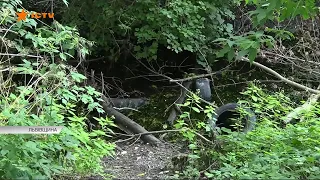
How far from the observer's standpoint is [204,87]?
5012 mm

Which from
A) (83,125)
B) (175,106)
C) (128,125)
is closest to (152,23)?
(175,106)

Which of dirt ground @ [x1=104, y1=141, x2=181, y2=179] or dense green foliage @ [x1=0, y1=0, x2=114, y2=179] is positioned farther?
dirt ground @ [x1=104, y1=141, x2=181, y2=179]

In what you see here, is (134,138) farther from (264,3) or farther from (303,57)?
(303,57)

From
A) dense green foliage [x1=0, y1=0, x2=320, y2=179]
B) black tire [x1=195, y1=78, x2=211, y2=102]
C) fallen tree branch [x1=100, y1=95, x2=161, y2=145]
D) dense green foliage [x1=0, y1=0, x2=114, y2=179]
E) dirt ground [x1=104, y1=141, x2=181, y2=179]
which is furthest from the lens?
black tire [x1=195, y1=78, x2=211, y2=102]

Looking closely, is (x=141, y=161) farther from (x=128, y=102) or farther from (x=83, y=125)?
(x=128, y=102)

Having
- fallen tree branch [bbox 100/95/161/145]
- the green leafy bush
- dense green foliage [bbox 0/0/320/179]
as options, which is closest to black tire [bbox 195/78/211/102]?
dense green foliage [bbox 0/0/320/179]

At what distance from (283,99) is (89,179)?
1.98m

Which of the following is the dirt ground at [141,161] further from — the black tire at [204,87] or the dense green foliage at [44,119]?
the black tire at [204,87]

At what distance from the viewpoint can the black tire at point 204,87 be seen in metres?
4.96

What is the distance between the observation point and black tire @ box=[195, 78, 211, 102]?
4965 millimetres

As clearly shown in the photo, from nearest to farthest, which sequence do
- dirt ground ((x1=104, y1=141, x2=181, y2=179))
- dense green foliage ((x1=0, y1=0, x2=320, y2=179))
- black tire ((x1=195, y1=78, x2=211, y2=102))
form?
1. dense green foliage ((x1=0, y1=0, x2=320, y2=179))
2. dirt ground ((x1=104, y1=141, x2=181, y2=179))
3. black tire ((x1=195, y1=78, x2=211, y2=102))

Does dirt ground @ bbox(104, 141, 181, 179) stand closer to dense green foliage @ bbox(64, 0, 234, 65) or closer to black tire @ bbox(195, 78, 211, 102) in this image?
black tire @ bbox(195, 78, 211, 102)

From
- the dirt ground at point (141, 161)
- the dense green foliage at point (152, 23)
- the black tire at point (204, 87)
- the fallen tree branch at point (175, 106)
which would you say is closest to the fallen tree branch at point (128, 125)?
the dirt ground at point (141, 161)

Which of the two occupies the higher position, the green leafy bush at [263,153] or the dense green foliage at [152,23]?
the dense green foliage at [152,23]
